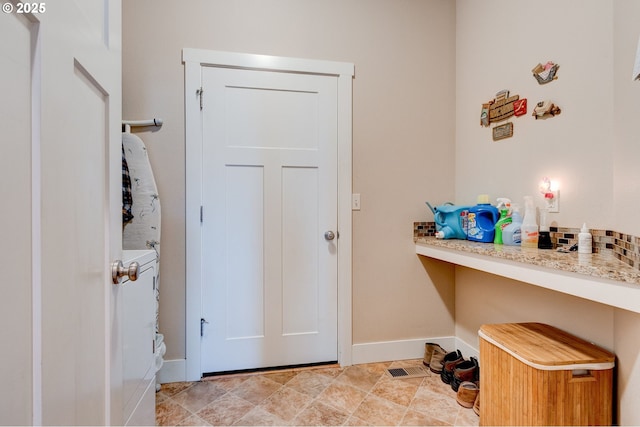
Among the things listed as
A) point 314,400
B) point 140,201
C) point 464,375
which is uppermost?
point 140,201

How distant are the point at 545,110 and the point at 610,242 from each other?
73cm

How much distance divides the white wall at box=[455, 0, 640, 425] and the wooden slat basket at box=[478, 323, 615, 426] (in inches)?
3.7

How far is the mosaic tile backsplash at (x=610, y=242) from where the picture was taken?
1143 millimetres

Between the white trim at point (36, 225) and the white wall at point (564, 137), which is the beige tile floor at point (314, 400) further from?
the white trim at point (36, 225)

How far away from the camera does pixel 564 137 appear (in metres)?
1.59

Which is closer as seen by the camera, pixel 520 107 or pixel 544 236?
pixel 544 236

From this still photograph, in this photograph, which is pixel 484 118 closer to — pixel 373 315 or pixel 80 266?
pixel 373 315

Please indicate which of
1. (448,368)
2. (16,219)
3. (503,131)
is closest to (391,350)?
(448,368)

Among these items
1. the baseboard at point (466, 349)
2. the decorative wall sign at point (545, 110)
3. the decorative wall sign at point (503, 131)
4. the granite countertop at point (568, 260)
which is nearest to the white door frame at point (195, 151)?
the decorative wall sign at point (503, 131)

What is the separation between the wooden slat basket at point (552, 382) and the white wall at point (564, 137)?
0.10 m

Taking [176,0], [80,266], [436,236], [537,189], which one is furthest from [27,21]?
[436,236]

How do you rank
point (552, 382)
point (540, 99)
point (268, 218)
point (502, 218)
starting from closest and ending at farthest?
point (552, 382), point (540, 99), point (502, 218), point (268, 218)

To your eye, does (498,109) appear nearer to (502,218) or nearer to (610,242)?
(502,218)

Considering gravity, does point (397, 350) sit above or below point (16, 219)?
below
